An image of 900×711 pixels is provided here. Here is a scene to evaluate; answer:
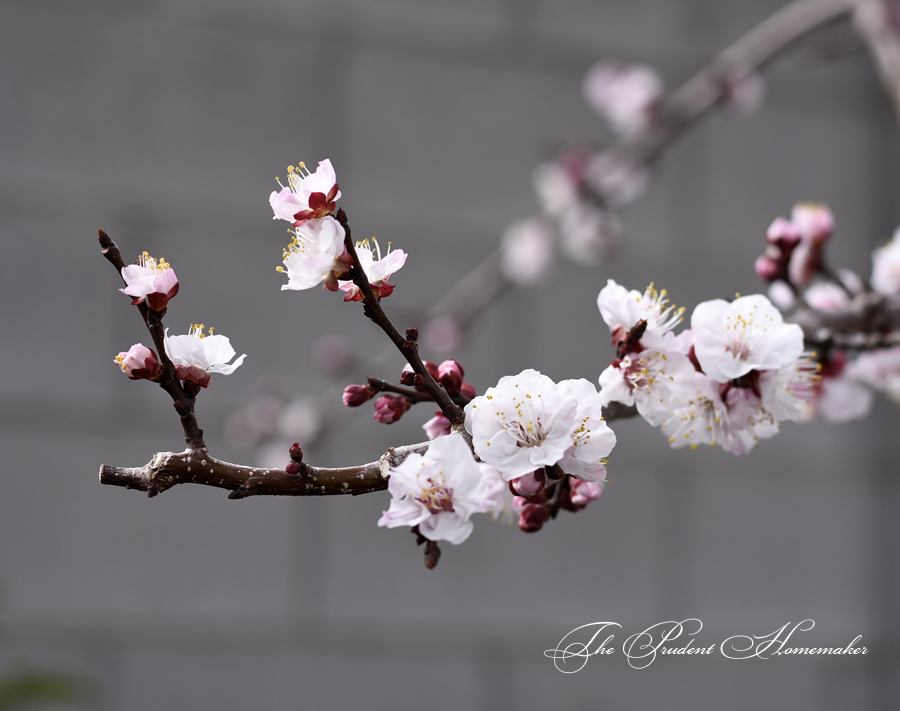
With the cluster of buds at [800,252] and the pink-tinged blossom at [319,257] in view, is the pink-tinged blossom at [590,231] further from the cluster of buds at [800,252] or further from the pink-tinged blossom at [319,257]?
the pink-tinged blossom at [319,257]

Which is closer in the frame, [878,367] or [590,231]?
[878,367]

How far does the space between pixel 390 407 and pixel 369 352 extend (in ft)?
3.86

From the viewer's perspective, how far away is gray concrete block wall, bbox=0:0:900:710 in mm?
1456

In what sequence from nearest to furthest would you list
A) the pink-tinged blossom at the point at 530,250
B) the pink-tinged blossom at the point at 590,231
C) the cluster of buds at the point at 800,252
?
the cluster of buds at the point at 800,252, the pink-tinged blossom at the point at 590,231, the pink-tinged blossom at the point at 530,250

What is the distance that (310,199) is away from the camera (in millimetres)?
365

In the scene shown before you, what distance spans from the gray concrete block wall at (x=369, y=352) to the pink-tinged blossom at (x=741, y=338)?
1.17 meters

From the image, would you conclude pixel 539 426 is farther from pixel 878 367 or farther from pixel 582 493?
pixel 878 367

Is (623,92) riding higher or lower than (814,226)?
higher

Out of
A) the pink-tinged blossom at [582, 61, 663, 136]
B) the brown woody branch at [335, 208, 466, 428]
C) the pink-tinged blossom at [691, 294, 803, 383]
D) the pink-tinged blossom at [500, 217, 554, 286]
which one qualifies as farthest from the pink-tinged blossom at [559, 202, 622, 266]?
the brown woody branch at [335, 208, 466, 428]

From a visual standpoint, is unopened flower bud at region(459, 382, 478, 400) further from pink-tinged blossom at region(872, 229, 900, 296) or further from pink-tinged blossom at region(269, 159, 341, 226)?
pink-tinged blossom at region(872, 229, 900, 296)

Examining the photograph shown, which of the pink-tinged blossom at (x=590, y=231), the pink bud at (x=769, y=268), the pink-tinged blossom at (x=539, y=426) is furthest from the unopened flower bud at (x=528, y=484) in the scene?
the pink-tinged blossom at (x=590, y=231)

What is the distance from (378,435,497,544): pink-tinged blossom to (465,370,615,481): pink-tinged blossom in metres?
0.01

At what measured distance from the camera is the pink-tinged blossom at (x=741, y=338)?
410mm

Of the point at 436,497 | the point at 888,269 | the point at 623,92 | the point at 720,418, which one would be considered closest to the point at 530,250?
A: the point at 623,92
